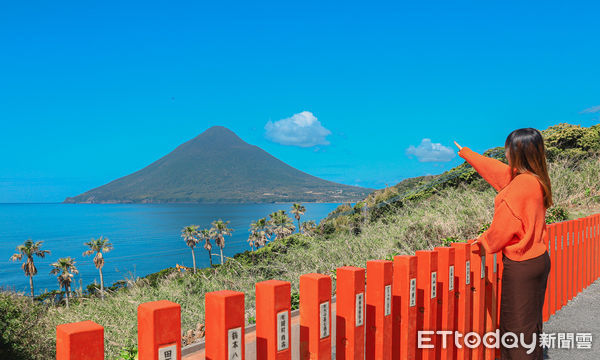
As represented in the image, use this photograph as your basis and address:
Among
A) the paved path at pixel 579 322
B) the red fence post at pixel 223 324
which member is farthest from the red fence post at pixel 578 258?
the red fence post at pixel 223 324

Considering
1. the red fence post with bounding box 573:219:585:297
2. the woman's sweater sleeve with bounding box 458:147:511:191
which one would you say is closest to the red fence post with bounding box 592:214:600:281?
the red fence post with bounding box 573:219:585:297

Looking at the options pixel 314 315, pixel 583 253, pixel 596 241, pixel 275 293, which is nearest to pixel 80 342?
pixel 275 293

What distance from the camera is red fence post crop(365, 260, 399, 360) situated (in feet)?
7.31

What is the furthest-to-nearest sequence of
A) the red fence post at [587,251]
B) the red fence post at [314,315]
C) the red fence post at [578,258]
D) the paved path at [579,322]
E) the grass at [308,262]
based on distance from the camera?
the grass at [308,262]
the red fence post at [587,251]
the red fence post at [578,258]
the paved path at [579,322]
the red fence post at [314,315]

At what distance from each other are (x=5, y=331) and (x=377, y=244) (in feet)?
55.8

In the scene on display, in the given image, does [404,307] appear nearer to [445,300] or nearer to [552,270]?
[445,300]

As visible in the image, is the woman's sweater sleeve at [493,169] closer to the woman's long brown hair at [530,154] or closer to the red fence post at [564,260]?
the woman's long brown hair at [530,154]

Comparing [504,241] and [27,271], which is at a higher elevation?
[504,241]

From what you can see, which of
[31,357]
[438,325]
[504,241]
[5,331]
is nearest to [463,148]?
[504,241]

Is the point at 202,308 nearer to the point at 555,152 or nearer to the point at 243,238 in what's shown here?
the point at 555,152

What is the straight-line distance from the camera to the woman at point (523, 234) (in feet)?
8.33

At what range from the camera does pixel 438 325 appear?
2.85 metres

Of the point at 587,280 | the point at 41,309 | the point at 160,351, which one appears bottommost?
the point at 41,309

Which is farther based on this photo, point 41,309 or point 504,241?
point 41,309
